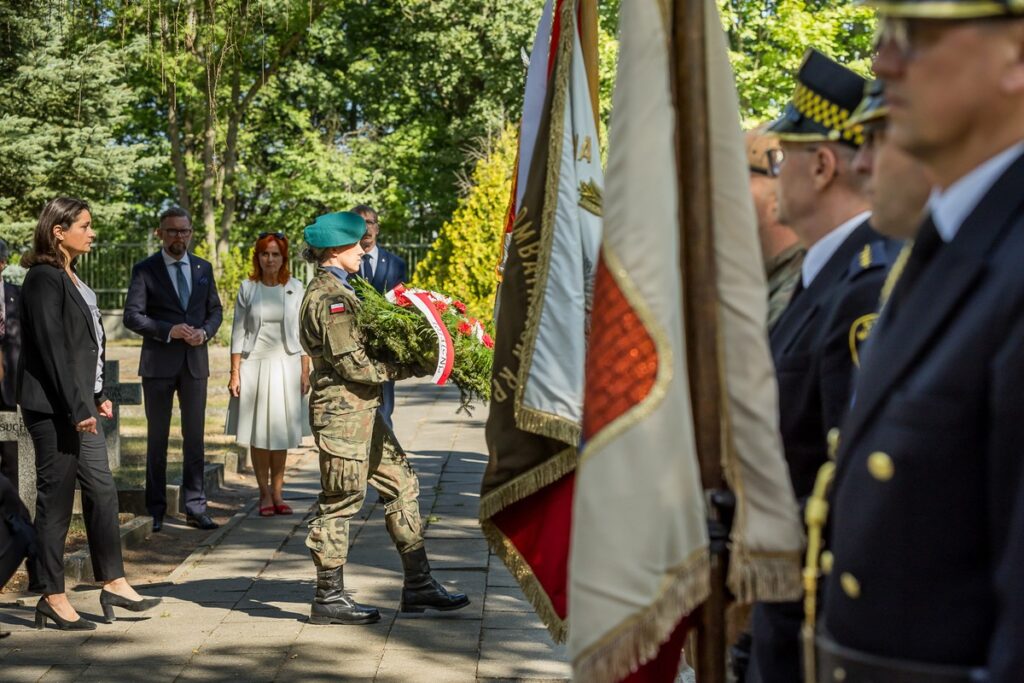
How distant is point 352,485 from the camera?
660 centimetres

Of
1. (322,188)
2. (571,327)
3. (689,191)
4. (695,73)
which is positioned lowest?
(322,188)

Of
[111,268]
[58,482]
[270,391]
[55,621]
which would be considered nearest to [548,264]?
[58,482]

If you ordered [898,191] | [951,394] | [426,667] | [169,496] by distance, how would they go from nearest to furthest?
[951,394], [898,191], [426,667], [169,496]

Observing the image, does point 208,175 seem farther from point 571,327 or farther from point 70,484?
point 571,327

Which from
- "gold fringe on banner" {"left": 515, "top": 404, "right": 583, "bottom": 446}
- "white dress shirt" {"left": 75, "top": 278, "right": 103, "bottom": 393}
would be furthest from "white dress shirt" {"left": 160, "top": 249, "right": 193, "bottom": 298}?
"gold fringe on banner" {"left": 515, "top": 404, "right": 583, "bottom": 446}

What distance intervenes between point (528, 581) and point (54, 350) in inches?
121

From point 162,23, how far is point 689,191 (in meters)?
5.32

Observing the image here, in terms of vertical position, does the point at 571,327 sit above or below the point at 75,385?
above

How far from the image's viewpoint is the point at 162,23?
7.21 metres

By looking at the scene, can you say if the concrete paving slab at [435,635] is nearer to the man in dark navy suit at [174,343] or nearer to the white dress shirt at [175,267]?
the man in dark navy suit at [174,343]

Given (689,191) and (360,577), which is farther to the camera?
(360,577)

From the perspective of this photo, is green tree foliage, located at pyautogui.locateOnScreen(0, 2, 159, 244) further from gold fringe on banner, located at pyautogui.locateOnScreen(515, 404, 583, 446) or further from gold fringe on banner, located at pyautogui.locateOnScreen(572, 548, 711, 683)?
gold fringe on banner, located at pyautogui.locateOnScreen(572, 548, 711, 683)

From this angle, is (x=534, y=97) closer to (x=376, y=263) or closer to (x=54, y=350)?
(x=54, y=350)

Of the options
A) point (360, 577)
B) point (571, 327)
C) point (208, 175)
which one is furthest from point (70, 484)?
point (208, 175)
